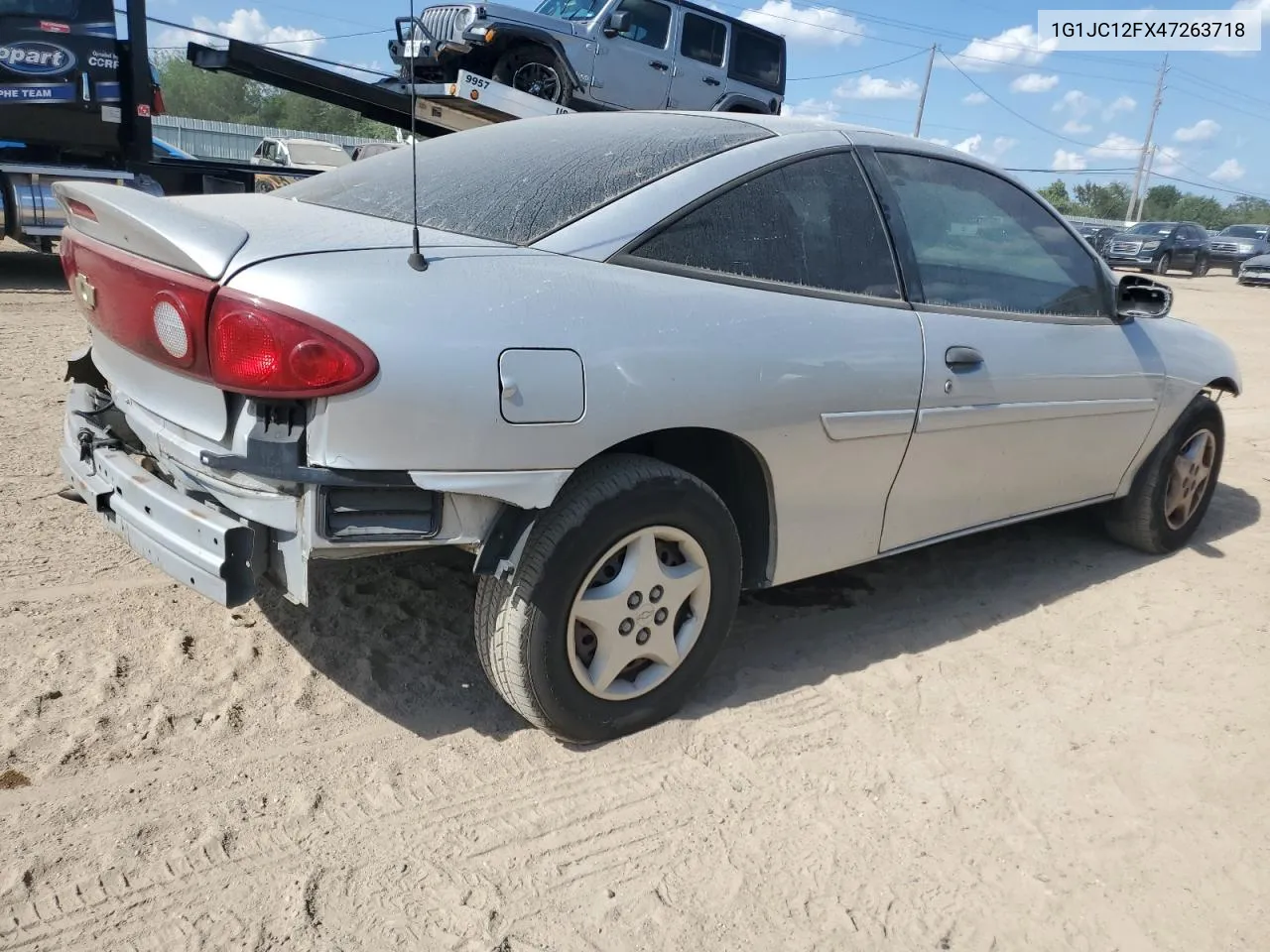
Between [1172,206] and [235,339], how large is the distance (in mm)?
92315

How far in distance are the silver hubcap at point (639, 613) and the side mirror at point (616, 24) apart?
432 inches

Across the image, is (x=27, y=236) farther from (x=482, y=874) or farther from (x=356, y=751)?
(x=482, y=874)

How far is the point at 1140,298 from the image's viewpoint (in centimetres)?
392

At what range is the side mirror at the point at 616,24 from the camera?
1220cm

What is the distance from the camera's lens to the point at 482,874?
2.25m

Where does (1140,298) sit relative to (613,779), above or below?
above

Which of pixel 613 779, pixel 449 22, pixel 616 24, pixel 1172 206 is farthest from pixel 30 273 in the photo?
pixel 1172 206

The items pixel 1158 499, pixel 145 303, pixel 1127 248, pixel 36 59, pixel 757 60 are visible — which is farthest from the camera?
pixel 1127 248

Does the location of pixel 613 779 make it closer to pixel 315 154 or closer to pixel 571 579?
pixel 571 579

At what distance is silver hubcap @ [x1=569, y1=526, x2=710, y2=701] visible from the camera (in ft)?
8.56

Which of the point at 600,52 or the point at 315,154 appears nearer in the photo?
the point at 600,52

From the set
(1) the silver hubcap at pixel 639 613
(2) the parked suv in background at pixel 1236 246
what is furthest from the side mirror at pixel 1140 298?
(2) the parked suv in background at pixel 1236 246

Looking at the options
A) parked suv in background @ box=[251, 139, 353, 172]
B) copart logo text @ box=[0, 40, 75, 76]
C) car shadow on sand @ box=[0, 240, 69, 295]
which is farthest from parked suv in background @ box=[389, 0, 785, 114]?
parked suv in background @ box=[251, 139, 353, 172]

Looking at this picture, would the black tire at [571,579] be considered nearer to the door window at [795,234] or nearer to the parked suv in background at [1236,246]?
the door window at [795,234]
